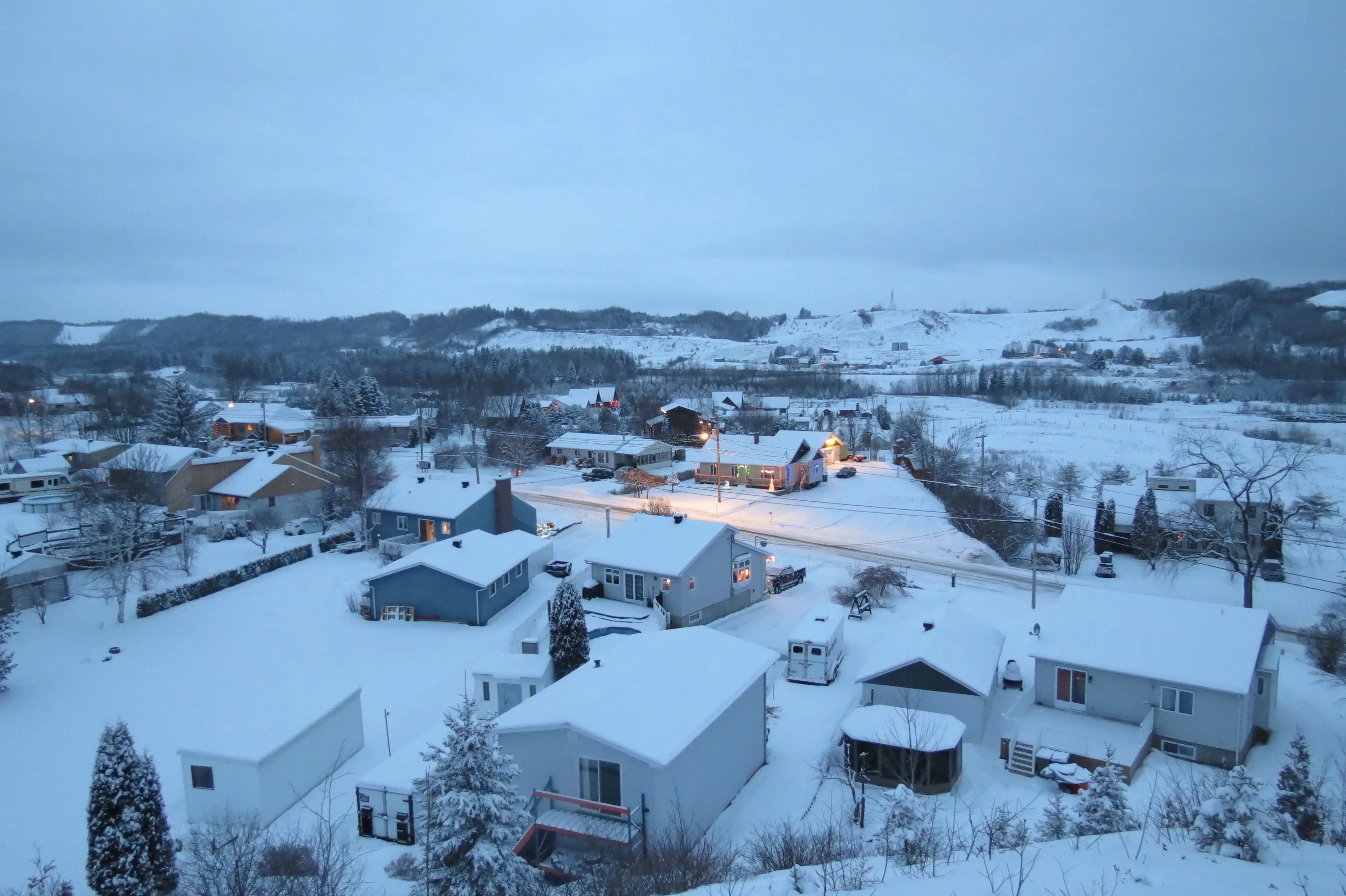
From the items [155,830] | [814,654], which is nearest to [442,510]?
[814,654]

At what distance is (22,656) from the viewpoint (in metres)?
21.1

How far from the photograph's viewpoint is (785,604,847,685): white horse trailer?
1981cm

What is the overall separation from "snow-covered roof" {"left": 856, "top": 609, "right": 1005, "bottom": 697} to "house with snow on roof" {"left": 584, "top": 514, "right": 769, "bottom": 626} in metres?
7.45

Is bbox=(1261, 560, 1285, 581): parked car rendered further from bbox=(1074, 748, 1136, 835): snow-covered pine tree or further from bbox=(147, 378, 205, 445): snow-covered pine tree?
bbox=(147, 378, 205, 445): snow-covered pine tree

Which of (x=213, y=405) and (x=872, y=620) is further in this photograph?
(x=213, y=405)

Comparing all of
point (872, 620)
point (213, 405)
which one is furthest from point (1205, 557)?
point (213, 405)

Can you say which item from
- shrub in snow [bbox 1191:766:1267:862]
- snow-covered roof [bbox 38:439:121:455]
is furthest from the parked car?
snow-covered roof [bbox 38:439:121:455]

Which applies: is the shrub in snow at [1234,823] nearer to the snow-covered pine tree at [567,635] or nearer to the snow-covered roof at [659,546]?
the snow-covered pine tree at [567,635]

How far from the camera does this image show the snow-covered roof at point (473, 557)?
24.0 metres

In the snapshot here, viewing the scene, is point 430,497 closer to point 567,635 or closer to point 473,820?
point 567,635

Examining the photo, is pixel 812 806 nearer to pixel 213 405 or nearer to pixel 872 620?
pixel 872 620

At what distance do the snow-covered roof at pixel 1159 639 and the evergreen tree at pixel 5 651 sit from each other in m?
25.4

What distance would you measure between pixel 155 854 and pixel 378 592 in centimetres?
1394

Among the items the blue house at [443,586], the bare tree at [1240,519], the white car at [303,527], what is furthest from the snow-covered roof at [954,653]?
the white car at [303,527]
